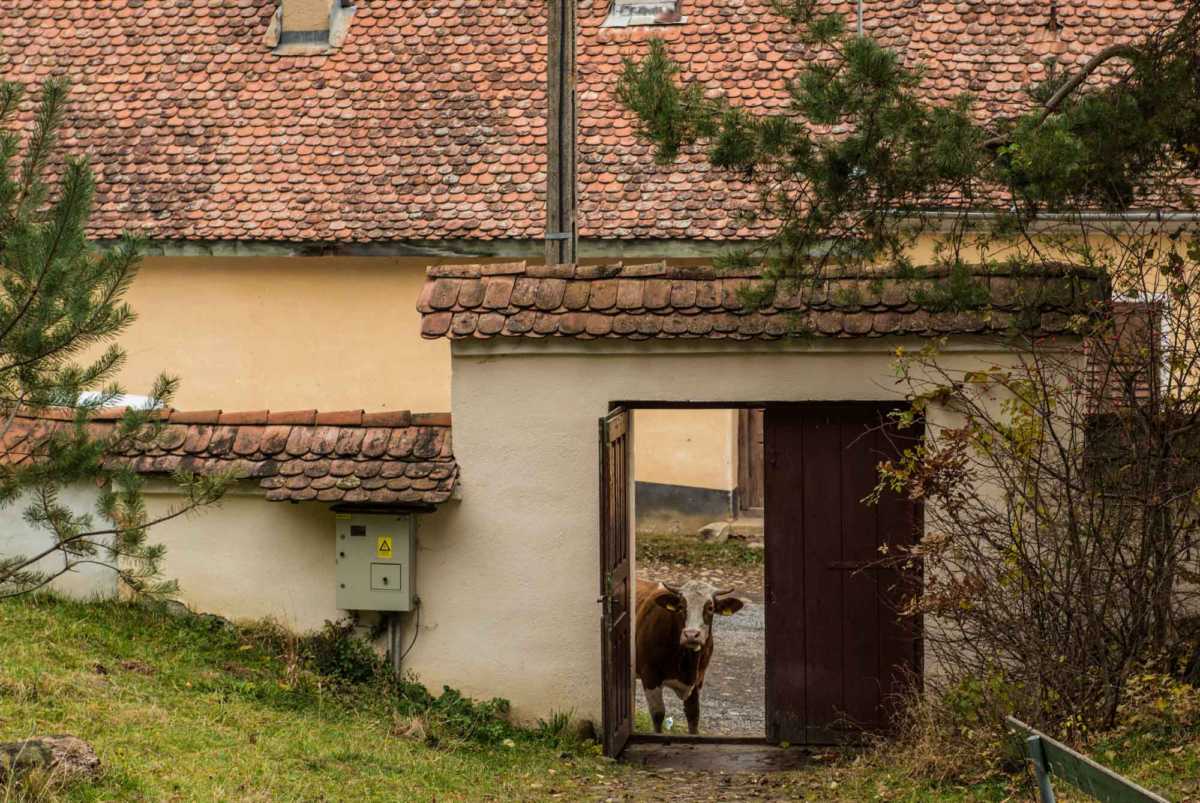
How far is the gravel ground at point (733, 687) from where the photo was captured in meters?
13.0

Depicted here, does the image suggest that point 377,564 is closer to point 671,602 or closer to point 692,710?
point 671,602

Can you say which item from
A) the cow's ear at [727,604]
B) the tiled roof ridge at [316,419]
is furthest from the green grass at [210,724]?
the cow's ear at [727,604]

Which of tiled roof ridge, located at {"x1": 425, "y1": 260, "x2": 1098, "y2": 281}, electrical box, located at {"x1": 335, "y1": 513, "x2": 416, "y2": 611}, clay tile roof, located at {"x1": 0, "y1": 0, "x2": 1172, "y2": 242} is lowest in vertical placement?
electrical box, located at {"x1": 335, "y1": 513, "x2": 416, "y2": 611}

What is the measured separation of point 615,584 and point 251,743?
2.99m

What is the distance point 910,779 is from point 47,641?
561 centimetres

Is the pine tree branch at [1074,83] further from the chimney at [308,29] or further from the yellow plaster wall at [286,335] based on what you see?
the chimney at [308,29]

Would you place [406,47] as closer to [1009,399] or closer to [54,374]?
[1009,399]

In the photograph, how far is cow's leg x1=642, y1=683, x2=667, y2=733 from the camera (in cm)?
1208

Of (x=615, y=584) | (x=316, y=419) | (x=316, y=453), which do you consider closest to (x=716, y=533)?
(x=615, y=584)

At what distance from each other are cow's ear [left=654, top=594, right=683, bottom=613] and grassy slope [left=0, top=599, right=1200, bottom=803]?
2.28 meters

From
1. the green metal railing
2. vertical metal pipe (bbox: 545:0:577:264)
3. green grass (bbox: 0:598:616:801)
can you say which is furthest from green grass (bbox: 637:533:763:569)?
the green metal railing

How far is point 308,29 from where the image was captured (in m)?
19.8

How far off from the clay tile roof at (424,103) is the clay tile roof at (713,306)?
6.32 metres

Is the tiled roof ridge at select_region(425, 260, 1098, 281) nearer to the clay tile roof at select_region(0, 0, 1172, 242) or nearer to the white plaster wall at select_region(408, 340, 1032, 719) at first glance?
the white plaster wall at select_region(408, 340, 1032, 719)
